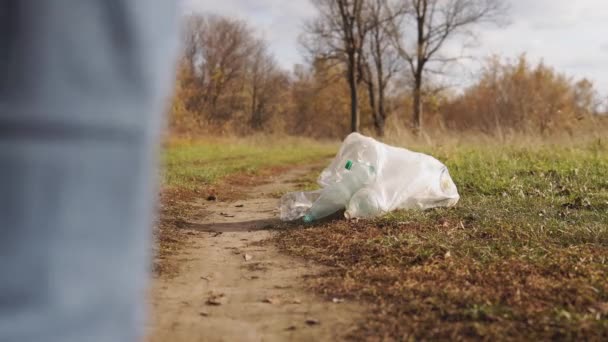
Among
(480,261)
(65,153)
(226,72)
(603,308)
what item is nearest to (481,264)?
(480,261)

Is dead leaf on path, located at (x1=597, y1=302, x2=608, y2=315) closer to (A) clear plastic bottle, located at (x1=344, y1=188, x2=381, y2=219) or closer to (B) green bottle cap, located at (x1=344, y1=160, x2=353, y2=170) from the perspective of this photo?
(A) clear plastic bottle, located at (x1=344, y1=188, x2=381, y2=219)

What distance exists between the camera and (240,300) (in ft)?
7.06

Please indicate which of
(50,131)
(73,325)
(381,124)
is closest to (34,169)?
(50,131)

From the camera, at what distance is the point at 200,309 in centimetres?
203

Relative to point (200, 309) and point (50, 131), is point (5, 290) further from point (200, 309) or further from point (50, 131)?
point (200, 309)

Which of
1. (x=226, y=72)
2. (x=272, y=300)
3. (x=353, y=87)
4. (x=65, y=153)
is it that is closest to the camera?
(x=65, y=153)

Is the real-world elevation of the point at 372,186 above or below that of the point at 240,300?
above

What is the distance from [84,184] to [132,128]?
0.26 ft

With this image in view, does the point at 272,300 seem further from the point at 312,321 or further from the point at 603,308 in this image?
the point at 603,308

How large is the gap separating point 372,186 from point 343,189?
0.72ft

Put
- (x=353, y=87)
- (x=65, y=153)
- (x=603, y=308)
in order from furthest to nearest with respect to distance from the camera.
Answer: (x=353, y=87) → (x=603, y=308) → (x=65, y=153)

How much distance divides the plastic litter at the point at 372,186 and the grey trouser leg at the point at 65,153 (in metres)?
3.24

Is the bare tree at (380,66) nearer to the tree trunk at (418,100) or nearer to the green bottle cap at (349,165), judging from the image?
the tree trunk at (418,100)

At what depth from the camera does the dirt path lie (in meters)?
1.78
